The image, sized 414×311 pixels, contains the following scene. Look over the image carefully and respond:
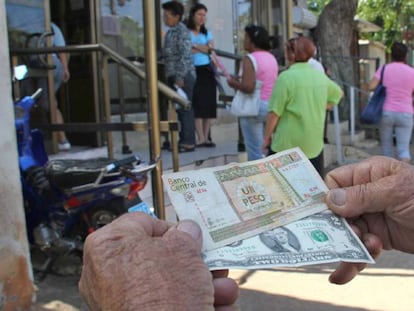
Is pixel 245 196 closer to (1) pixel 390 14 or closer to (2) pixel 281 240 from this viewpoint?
(2) pixel 281 240

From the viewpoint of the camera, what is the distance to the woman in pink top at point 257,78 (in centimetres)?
482

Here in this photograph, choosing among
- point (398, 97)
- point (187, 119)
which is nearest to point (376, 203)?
point (187, 119)

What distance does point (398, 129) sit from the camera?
5.86 m

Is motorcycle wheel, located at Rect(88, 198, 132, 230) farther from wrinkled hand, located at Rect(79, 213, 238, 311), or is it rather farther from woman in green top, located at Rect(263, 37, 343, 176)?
wrinkled hand, located at Rect(79, 213, 238, 311)

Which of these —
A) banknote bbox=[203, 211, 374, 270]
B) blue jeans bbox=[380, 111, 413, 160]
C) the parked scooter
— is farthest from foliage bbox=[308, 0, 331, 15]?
banknote bbox=[203, 211, 374, 270]

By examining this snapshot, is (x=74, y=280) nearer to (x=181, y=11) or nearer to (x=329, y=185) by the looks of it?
(x=329, y=185)

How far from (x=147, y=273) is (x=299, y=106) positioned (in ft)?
10.5

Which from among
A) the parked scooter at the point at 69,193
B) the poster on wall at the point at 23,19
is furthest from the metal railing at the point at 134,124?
the poster on wall at the point at 23,19

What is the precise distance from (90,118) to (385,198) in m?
5.28

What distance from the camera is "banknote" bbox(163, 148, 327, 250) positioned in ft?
4.21

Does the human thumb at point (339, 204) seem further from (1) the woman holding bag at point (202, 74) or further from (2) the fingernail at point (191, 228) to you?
(1) the woman holding bag at point (202, 74)

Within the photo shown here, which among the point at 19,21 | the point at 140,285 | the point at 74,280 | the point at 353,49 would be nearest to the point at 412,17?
the point at 353,49

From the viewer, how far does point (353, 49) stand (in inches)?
659

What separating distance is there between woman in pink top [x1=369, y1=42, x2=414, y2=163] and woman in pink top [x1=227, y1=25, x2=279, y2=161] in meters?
1.54
